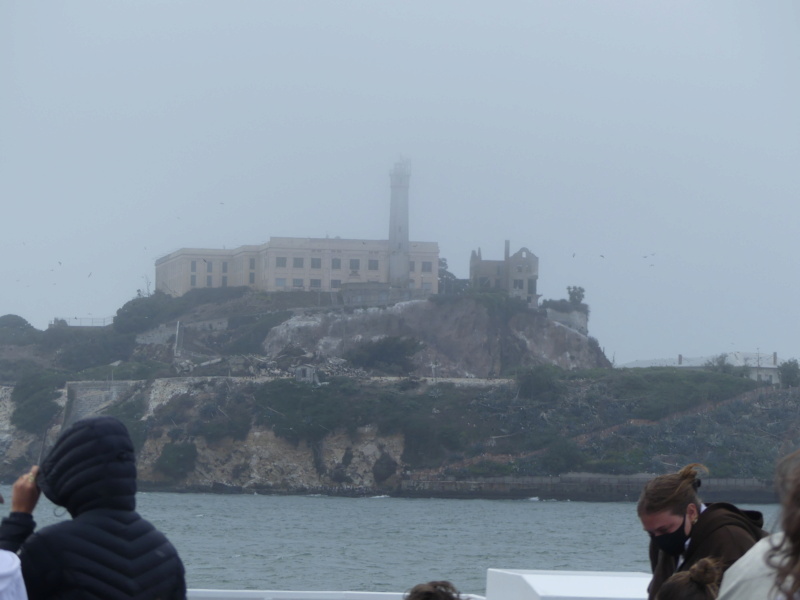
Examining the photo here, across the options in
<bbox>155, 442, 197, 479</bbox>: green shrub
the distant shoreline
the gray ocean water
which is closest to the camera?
the gray ocean water

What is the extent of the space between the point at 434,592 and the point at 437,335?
74817mm

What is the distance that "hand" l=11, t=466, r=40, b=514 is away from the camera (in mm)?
2340

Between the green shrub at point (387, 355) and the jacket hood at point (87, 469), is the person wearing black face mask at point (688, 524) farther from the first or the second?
the green shrub at point (387, 355)

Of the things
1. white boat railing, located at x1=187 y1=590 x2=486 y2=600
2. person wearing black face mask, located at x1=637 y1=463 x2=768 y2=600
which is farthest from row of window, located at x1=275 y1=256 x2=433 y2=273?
person wearing black face mask, located at x1=637 y1=463 x2=768 y2=600

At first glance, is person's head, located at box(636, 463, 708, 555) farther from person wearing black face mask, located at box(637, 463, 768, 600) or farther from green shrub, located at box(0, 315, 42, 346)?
green shrub, located at box(0, 315, 42, 346)

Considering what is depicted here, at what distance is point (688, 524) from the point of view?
10.1 ft

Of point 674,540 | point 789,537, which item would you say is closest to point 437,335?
point 674,540

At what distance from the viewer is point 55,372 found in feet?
243

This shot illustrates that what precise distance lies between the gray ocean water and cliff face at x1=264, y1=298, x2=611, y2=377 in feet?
70.9

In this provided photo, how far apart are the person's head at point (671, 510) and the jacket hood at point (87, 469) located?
1485 millimetres

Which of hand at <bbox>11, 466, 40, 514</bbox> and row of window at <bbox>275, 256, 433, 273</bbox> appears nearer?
hand at <bbox>11, 466, 40, 514</bbox>

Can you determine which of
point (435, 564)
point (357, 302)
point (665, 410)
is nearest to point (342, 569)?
point (435, 564)

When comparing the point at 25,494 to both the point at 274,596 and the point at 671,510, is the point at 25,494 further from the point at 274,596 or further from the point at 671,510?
the point at 274,596

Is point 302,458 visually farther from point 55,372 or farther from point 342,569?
point 342,569
